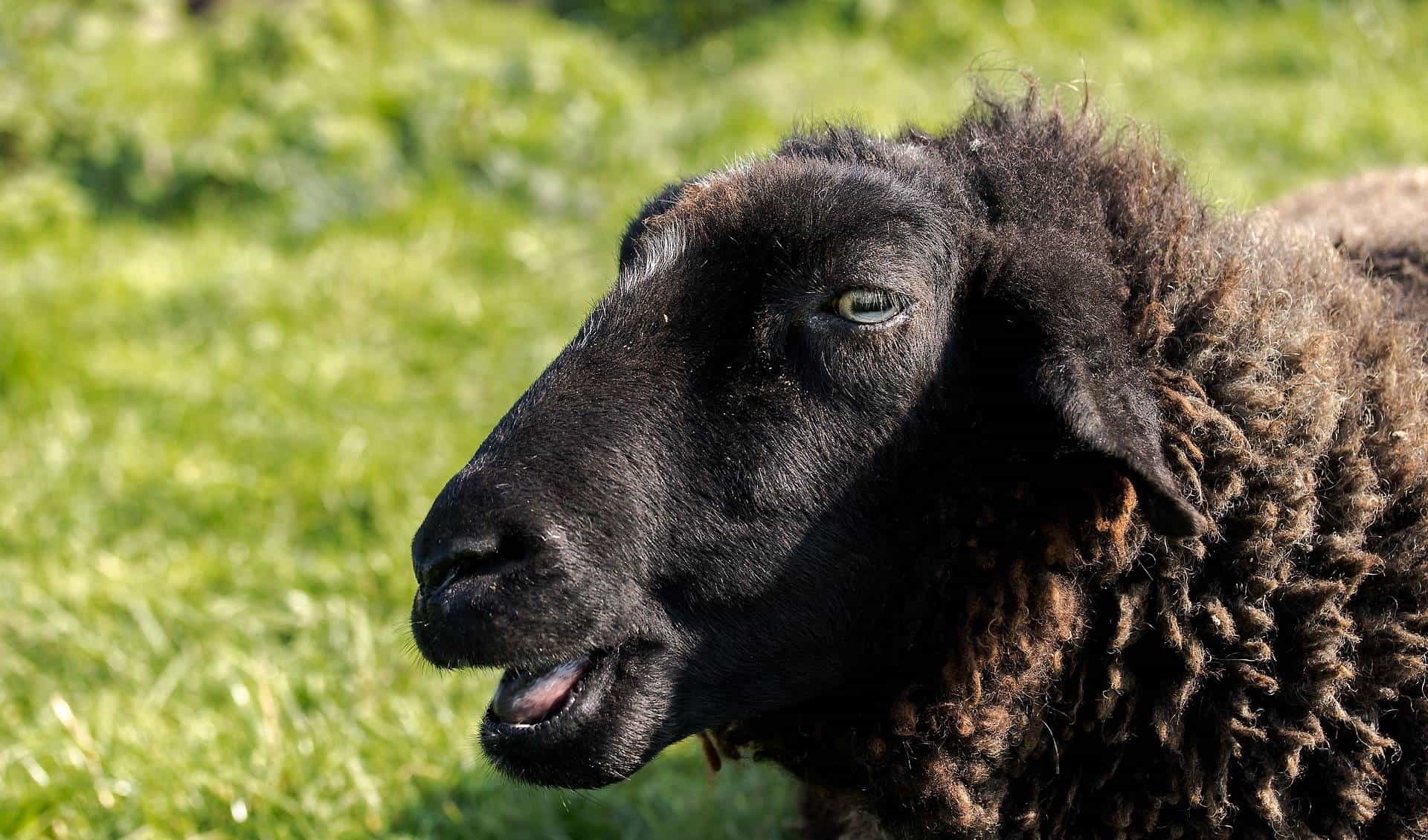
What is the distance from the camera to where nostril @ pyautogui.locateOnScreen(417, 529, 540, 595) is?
2.46 meters

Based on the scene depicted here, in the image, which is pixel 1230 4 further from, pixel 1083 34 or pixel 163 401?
pixel 163 401

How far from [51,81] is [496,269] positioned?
3.81 meters

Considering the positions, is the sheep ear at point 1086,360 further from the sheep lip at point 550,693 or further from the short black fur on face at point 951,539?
the sheep lip at point 550,693

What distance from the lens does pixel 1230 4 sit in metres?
9.42

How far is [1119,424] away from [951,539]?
0.42 metres

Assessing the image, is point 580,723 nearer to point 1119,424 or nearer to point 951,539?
point 951,539

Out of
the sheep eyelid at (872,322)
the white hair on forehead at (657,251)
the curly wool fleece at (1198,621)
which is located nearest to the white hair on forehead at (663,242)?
the white hair on forehead at (657,251)

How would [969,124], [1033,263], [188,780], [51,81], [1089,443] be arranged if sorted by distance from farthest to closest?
[51,81] → [188,780] → [969,124] → [1033,263] → [1089,443]

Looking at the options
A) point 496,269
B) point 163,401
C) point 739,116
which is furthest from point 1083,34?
point 163,401

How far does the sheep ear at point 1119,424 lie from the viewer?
2.25m

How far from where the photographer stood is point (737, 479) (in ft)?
8.41

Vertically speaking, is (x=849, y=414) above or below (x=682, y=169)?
above

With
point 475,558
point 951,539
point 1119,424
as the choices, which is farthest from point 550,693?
point 1119,424

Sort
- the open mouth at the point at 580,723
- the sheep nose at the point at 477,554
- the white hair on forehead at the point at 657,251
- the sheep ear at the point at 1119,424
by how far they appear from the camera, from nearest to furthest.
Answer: the sheep ear at the point at 1119,424 < the sheep nose at the point at 477,554 < the open mouth at the point at 580,723 < the white hair on forehead at the point at 657,251
